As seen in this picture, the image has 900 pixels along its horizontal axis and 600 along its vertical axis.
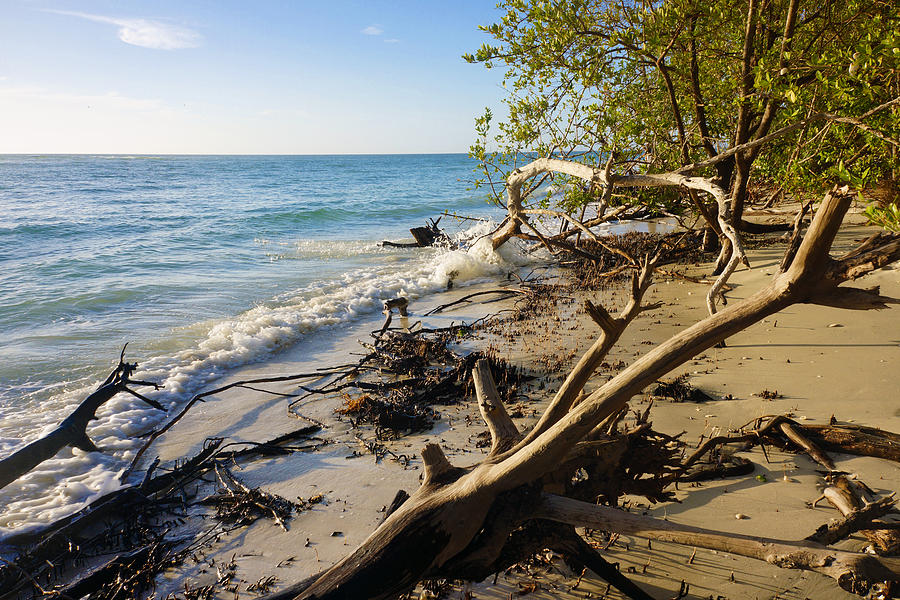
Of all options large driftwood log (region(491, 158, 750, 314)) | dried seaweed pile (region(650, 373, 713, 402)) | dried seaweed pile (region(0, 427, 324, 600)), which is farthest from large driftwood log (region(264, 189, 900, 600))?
dried seaweed pile (region(650, 373, 713, 402))

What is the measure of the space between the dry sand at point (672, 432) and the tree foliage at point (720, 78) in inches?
75.8

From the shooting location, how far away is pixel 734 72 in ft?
27.0

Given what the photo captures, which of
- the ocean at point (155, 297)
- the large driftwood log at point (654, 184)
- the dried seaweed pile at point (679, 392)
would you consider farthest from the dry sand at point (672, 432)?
the large driftwood log at point (654, 184)

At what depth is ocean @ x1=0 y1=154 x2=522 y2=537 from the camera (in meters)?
6.23

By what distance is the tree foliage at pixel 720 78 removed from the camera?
213 inches

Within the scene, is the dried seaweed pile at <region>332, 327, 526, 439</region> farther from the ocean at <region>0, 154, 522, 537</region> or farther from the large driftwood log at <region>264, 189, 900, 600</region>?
the large driftwood log at <region>264, 189, 900, 600</region>

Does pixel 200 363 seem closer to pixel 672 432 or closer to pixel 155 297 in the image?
pixel 155 297

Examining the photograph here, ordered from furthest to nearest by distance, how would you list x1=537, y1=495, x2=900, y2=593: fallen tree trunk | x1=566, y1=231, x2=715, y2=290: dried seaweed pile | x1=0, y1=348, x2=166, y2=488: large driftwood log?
1. x1=566, y1=231, x2=715, y2=290: dried seaweed pile
2. x1=0, y1=348, x2=166, y2=488: large driftwood log
3. x1=537, y1=495, x2=900, y2=593: fallen tree trunk

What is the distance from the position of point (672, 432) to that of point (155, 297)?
39.9 feet

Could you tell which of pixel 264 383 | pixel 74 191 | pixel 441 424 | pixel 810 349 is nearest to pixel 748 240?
pixel 810 349

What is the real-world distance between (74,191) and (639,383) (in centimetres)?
5083

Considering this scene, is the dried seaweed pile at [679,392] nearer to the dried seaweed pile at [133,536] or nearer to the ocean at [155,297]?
the dried seaweed pile at [133,536]

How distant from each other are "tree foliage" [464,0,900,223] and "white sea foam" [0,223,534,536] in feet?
15.0

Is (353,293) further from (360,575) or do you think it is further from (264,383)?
(360,575)
